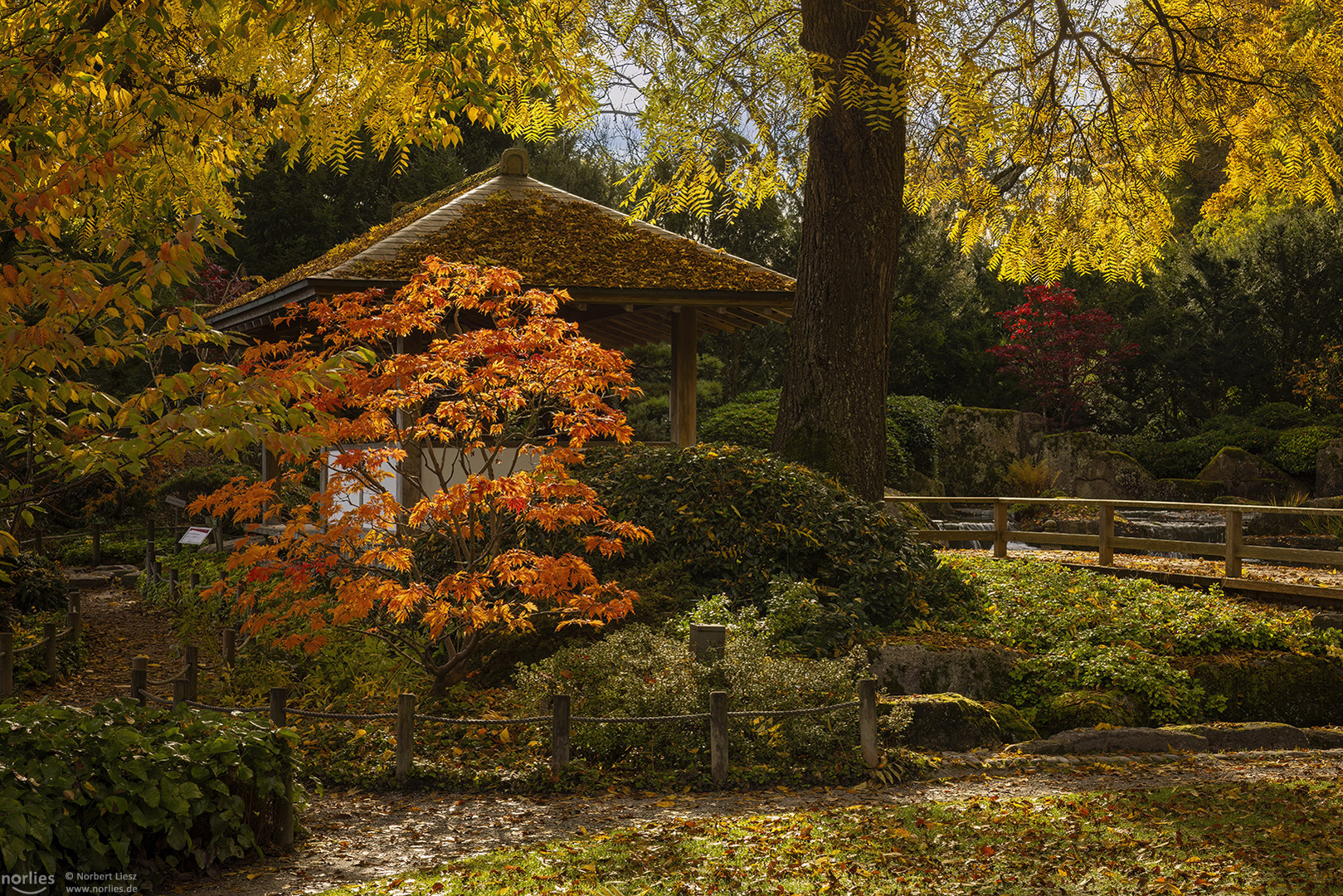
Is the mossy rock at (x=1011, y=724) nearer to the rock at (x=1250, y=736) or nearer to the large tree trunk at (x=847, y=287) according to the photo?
the rock at (x=1250, y=736)

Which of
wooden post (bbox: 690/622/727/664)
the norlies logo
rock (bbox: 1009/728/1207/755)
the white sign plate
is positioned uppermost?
the white sign plate

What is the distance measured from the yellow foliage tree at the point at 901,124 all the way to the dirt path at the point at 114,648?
271 inches

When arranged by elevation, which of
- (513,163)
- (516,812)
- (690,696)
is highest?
(513,163)

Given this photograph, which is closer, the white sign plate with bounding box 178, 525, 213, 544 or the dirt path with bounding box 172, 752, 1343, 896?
the dirt path with bounding box 172, 752, 1343, 896

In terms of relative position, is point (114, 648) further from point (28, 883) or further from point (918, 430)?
point (918, 430)

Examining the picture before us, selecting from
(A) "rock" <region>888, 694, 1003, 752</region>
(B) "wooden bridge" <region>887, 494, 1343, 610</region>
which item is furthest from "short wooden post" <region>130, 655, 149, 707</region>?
(B) "wooden bridge" <region>887, 494, 1343, 610</region>

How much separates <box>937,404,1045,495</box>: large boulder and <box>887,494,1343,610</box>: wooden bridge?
Answer: 749 cm

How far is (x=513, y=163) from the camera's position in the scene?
1380 cm

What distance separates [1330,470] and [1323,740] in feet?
48.5

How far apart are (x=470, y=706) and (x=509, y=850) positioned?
255 cm

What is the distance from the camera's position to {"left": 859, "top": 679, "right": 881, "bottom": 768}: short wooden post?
6.41m

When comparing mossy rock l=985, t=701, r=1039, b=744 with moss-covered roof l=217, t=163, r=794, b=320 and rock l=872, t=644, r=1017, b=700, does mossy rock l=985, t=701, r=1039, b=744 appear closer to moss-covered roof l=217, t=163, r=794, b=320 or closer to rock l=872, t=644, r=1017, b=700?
rock l=872, t=644, r=1017, b=700

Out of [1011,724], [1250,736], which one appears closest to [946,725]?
[1011,724]

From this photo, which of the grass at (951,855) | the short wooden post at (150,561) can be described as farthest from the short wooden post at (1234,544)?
the short wooden post at (150,561)
